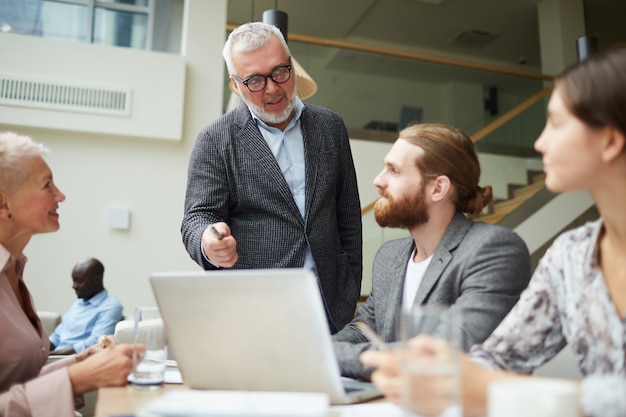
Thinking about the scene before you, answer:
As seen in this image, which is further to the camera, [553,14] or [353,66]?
[553,14]

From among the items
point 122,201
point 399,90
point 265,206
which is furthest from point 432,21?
point 265,206

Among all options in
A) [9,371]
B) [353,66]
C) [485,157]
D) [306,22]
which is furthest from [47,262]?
[306,22]

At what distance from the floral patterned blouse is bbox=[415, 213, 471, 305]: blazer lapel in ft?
1.09

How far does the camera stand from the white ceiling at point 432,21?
8070 millimetres

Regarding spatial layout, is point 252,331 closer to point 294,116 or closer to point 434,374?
point 434,374

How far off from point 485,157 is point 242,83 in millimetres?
4955

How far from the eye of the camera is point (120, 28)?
588cm

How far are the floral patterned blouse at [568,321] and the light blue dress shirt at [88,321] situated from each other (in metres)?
3.44

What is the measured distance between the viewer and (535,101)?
6.84 metres

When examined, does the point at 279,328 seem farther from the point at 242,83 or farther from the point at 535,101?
the point at 535,101

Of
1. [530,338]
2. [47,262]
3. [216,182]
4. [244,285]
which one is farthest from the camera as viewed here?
[47,262]

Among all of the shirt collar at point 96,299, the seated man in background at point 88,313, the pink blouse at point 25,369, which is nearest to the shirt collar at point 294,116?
the pink blouse at point 25,369

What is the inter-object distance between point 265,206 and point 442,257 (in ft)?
2.32

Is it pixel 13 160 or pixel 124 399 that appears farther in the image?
pixel 13 160
